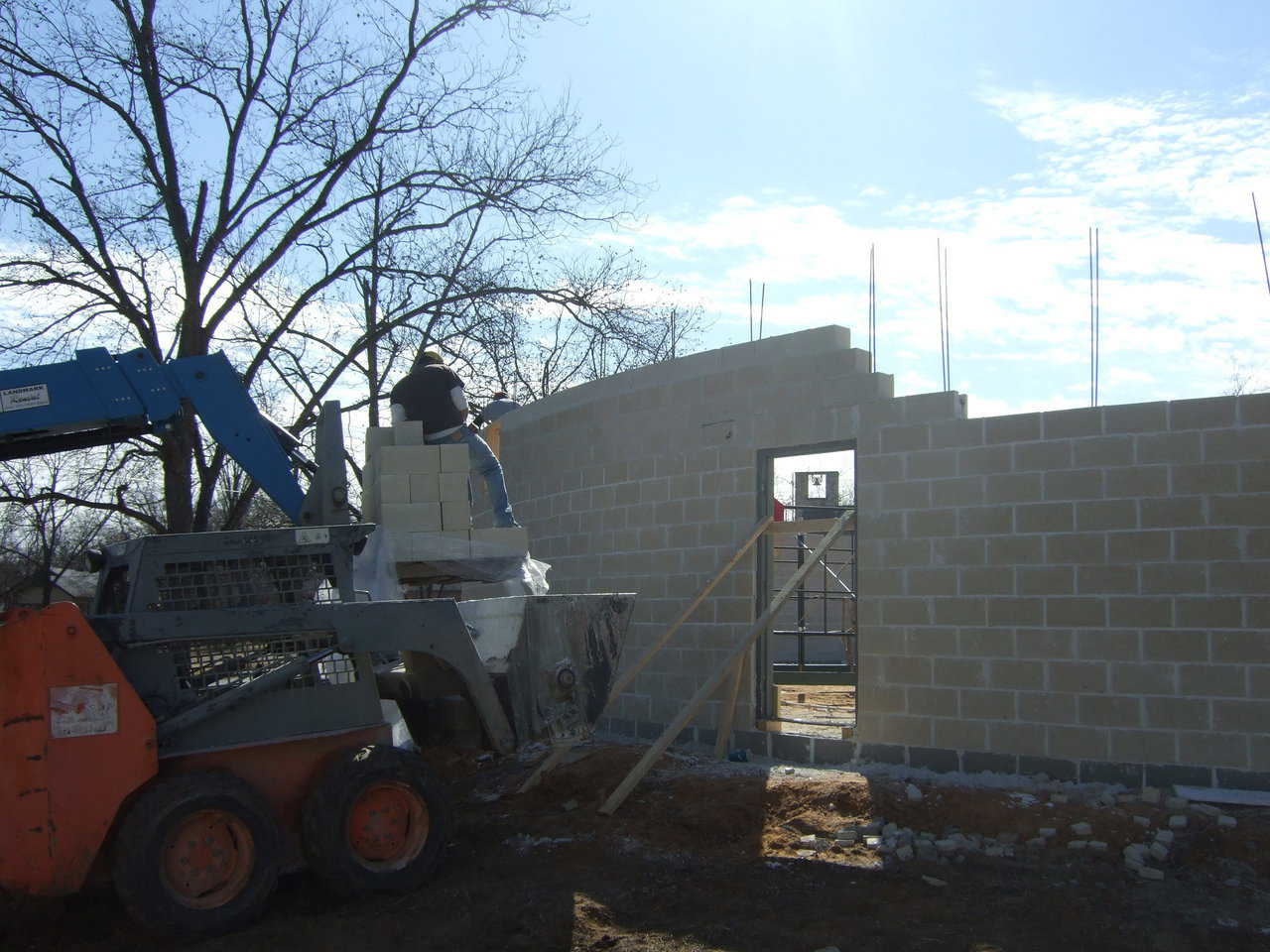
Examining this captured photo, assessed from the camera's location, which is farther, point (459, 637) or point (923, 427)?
point (923, 427)

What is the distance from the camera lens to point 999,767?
7863mm

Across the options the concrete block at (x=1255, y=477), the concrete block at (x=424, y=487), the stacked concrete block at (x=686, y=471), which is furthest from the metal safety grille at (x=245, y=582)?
the concrete block at (x=1255, y=477)

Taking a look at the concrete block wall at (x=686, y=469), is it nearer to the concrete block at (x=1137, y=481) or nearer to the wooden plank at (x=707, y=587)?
the wooden plank at (x=707, y=587)

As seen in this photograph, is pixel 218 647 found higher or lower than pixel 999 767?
higher

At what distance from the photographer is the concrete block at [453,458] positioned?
7426 millimetres

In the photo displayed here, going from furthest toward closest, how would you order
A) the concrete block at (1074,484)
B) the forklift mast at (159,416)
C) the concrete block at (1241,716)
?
the concrete block at (1074,484)
the concrete block at (1241,716)
the forklift mast at (159,416)

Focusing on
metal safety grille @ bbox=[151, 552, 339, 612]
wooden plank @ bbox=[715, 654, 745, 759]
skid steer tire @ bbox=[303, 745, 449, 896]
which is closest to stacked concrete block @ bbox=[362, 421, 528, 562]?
metal safety grille @ bbox=[151, 552, 339, 612]

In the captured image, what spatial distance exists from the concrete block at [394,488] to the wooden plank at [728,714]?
3137mm

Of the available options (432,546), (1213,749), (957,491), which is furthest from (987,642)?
(432,546)

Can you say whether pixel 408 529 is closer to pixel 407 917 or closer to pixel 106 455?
pixel 407 917

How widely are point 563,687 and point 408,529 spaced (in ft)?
4.70

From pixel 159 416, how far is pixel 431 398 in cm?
181

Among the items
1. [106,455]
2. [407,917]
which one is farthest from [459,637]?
[106,455]

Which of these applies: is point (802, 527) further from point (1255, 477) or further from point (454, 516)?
point (1255, 477)
